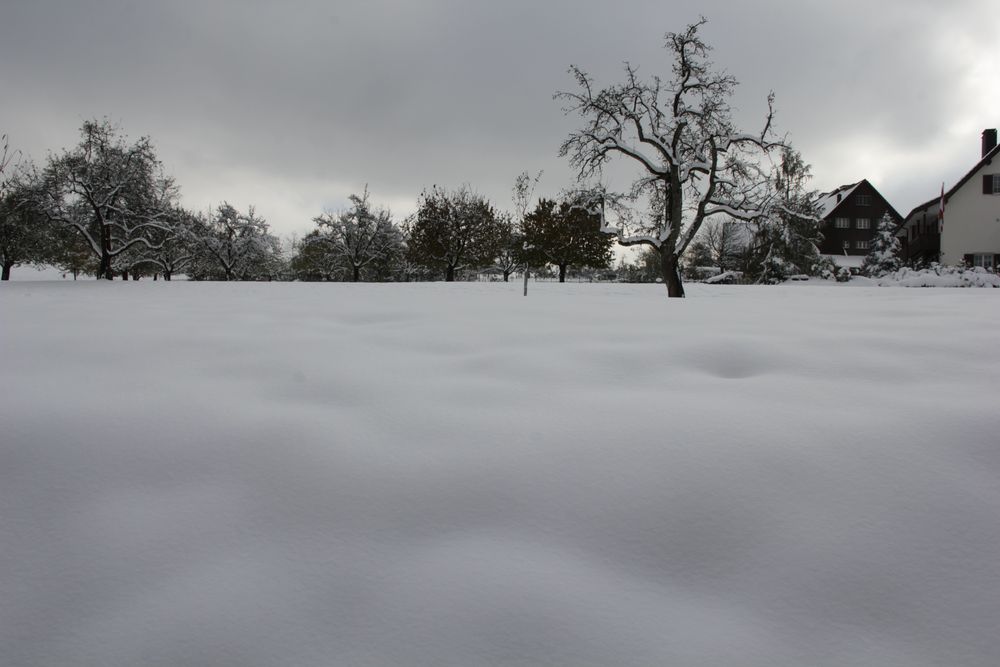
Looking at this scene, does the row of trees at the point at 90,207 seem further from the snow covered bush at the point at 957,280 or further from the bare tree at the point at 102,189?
the snow covered bush at the point at 957,280

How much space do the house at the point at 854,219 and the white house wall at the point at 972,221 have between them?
1514cm

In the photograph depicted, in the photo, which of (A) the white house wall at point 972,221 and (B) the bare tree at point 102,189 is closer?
(B) the bare tree at point 102,189

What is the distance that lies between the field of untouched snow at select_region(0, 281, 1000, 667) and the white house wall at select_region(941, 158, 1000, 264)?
40.5 m

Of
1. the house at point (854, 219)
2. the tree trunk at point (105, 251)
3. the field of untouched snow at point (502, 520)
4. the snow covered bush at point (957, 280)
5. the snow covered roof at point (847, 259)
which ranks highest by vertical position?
the house at point (854, 219)

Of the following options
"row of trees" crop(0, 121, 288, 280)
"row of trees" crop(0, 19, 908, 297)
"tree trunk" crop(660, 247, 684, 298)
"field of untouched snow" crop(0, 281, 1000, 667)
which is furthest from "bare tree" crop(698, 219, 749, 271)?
"field of untouched snow" crop(0, 281, 1000, 667)

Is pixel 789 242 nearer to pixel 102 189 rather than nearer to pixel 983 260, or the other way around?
pixel 983 260

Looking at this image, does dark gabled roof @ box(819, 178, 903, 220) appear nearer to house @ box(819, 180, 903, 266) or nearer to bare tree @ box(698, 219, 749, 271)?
house @ box(819, 180, 903, 266)

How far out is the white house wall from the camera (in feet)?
105

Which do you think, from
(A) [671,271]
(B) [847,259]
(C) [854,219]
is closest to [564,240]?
(A) [671,271]

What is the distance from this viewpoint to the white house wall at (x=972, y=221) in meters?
31.9

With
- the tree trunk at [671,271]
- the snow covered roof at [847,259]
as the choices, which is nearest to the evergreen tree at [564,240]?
the snow covered roof at [847,259]

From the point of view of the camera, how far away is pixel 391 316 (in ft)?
17.1

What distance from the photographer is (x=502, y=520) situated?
1524 millimetres

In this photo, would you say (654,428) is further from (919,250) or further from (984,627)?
(919,250)
